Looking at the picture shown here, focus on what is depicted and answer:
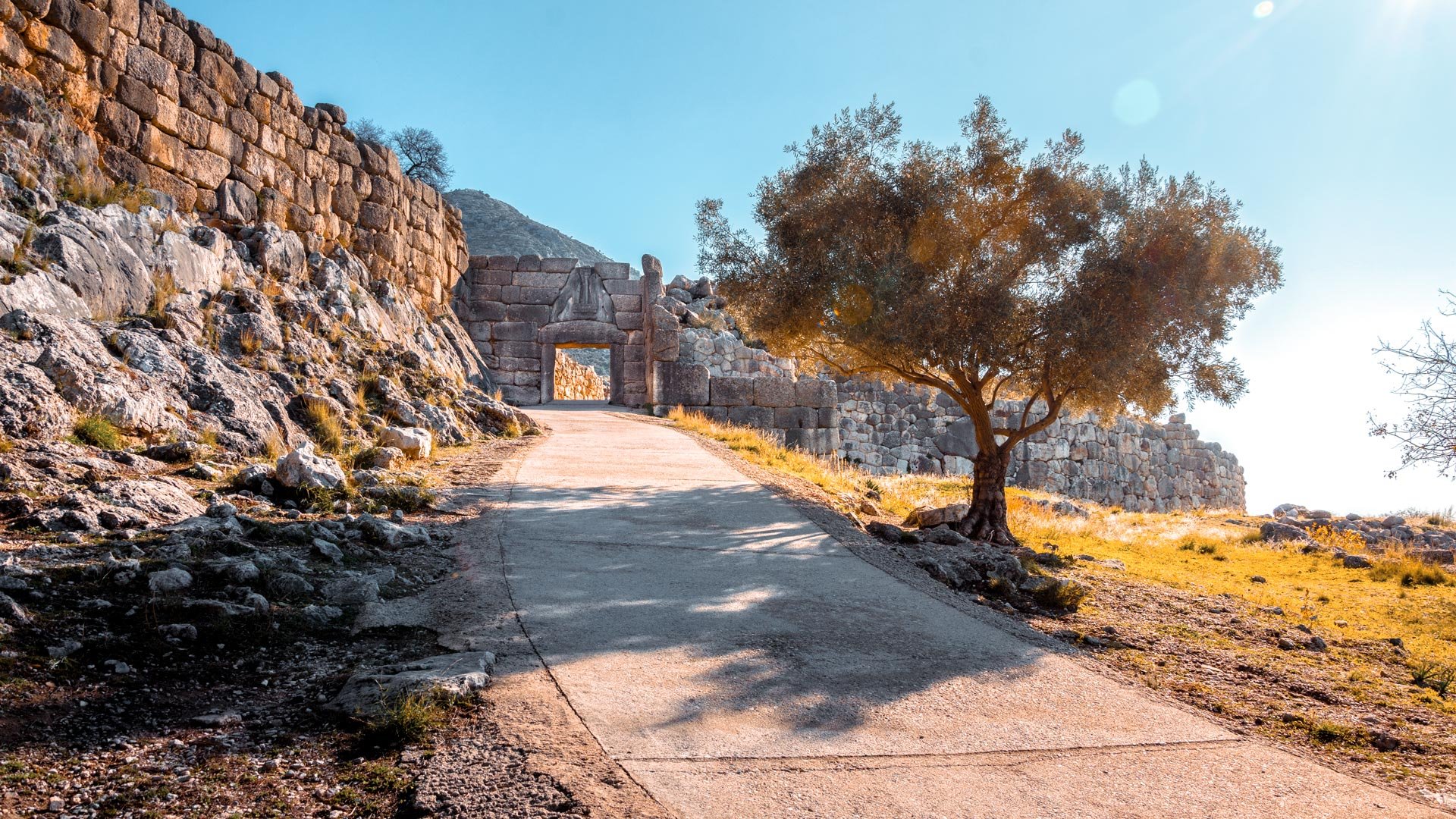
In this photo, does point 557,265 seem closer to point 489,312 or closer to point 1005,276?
point 489,312

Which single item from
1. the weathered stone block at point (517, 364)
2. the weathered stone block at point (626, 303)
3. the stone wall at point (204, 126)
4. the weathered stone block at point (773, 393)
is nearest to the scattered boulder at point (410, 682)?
the stone wall at point (204, 126)

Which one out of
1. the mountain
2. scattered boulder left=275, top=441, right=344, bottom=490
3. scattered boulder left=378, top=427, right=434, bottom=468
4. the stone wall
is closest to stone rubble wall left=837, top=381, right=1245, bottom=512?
the stone wall

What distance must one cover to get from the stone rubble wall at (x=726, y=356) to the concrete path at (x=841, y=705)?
1306 cm

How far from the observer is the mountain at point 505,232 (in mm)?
43656

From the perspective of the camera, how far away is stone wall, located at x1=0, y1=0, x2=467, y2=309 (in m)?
8.51

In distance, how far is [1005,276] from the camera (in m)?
9.74

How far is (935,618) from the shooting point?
5.01 metres

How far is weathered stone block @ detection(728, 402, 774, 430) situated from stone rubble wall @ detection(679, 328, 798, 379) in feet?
4.03

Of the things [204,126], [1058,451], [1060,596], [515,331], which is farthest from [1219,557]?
[515,331]

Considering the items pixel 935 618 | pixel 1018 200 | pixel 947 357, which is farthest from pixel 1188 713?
pixel 1018 200

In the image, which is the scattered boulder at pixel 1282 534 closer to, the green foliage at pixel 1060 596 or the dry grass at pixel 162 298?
the green foliage at pixel 1060 596

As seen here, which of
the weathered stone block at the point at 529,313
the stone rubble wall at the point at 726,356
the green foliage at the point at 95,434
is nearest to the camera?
the green foliage at the point at 95,434

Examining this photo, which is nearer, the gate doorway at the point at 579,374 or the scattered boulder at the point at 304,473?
the scattered boulder at the point at 304,473

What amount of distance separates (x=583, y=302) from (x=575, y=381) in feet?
28.1
